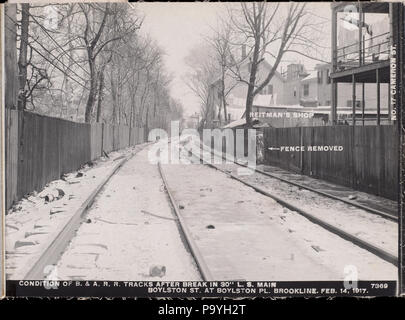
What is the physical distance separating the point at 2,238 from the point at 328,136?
701 cm

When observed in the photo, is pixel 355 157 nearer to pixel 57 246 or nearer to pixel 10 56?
pixel 57 246

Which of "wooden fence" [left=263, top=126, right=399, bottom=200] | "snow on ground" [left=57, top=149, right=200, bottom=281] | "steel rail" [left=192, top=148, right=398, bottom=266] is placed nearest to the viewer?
"snow on ground" [left=57, top=149, right=200, bottom=281]

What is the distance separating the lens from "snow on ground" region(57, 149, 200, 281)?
181 inches

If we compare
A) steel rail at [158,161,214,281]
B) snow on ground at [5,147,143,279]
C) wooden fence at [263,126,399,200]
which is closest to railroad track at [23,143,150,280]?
snow on ground at [5,147,143,279]

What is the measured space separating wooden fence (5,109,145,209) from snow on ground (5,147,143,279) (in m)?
0.21

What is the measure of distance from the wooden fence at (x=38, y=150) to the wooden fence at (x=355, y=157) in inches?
215

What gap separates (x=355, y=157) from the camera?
31.7 ft

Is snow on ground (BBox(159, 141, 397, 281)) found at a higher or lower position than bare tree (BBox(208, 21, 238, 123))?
lower

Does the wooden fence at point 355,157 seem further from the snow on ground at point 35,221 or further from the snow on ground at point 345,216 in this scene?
the snow on ground at point 35,221

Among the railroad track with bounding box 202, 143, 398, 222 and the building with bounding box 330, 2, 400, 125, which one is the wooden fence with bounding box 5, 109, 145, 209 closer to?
the building with bounding box 330, 2, 400, 125

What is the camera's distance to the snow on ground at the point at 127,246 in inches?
181

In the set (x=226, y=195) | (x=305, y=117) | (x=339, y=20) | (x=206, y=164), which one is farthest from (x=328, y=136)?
(x=305, y=117)

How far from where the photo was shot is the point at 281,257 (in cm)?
525

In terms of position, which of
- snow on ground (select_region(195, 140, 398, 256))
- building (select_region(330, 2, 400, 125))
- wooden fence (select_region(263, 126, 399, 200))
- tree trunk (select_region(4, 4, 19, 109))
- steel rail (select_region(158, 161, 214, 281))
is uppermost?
building (select_region(330, 2, 400, 125))
